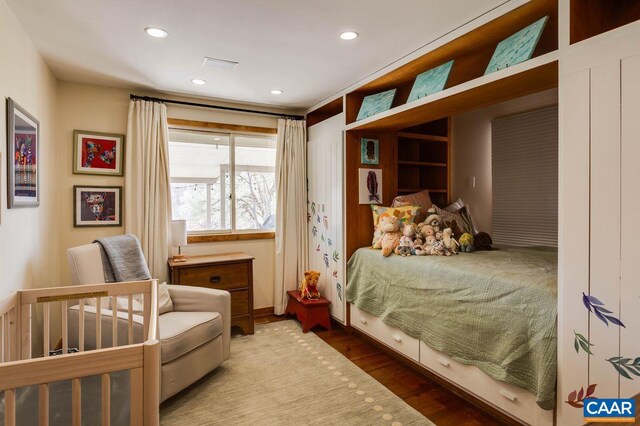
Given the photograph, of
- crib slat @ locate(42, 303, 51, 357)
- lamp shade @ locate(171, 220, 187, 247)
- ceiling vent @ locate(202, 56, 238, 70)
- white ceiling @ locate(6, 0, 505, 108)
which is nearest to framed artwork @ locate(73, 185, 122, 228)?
lamp shade @ locate(171, 220, 187, 247)

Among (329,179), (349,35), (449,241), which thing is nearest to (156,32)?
(349,35)

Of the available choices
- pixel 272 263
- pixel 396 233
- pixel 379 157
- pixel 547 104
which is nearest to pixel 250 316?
pixel 272 263

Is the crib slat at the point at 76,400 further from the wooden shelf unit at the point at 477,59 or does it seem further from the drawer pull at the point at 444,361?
the wooden shelf unit at the point at 477,59

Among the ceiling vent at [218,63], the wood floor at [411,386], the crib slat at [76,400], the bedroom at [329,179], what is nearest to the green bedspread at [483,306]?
the bedroom at [329,179]

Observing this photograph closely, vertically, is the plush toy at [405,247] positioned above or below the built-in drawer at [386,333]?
above

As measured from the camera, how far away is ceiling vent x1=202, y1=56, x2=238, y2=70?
2.67 m

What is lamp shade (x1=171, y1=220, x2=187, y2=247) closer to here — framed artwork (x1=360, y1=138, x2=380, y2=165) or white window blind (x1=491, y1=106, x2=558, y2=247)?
framed artwork (x1=360, y1=138, x2=380, y2=165)

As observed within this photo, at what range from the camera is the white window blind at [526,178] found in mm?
3260

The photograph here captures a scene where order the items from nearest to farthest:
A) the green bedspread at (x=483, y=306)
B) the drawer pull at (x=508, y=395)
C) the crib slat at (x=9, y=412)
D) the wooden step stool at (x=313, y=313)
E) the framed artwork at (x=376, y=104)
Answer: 1. the crib slat at (x=9, y=412)
2. the green bedspread at (x=483, y=306)
3. the drawer pull at (x=508, y=395)
4. the framed artwork at (x=376, y=104)
5. the wooden step stool at (x=313, y=313)

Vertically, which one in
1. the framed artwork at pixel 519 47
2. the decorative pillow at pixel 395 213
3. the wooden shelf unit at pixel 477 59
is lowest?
the decorative pillow at pixel 395 213

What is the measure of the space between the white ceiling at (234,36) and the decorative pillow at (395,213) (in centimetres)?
124

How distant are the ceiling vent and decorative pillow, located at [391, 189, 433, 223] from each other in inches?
75.0

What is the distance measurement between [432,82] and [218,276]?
8.39ft

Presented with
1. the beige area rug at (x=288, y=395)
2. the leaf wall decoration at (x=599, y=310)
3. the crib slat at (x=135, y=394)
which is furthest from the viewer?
the beige area rug at (x=288, y=395)
